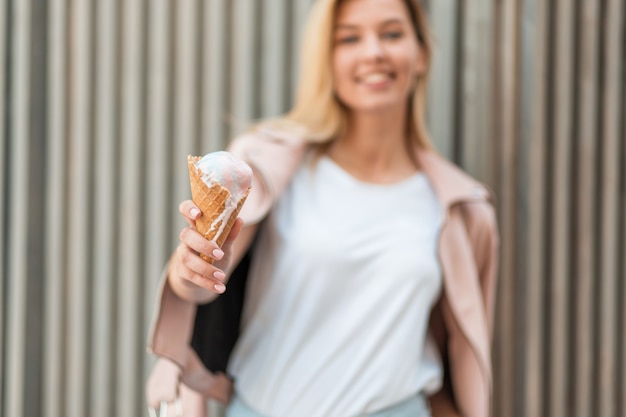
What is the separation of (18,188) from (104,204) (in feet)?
0.88

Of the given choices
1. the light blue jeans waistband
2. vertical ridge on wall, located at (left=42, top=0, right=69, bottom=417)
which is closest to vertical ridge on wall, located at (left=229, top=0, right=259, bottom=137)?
vertical ridge on wall, located at (left=42, top=0, right=69, bottom=417)

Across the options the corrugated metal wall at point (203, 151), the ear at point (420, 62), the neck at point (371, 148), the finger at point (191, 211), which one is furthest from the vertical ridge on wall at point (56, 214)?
the finger at point (191, 211)

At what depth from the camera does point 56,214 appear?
258 centimetres

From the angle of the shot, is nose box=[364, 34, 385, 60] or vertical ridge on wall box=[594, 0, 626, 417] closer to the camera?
nose box=[364, 34, 385, 60]

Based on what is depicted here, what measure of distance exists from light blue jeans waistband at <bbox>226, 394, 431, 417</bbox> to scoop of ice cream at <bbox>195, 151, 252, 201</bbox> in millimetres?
794

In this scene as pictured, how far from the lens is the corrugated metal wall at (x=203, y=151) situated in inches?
102

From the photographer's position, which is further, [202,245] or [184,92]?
[184,92]

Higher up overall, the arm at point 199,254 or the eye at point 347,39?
the eye at point 347,39

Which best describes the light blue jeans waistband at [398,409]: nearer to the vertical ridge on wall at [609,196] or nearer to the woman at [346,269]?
the woman at [346,269]

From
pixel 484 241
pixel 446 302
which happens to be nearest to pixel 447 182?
pixel 484 241

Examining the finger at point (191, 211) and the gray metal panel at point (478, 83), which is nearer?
the finger at point (191, 211)

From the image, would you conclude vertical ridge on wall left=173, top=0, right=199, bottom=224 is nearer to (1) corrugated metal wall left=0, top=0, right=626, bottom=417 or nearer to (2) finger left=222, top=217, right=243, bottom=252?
(1) corrugated metal wall left=0, top=0, right=626, bottom=417

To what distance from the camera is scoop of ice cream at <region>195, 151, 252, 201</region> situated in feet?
4.83

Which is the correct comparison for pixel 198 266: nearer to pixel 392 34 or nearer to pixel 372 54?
pixel 372 54
